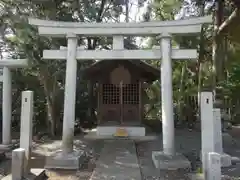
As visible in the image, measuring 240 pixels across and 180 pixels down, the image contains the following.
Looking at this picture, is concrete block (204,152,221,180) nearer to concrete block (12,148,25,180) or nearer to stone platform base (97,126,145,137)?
concrete block (12,148,25,180)

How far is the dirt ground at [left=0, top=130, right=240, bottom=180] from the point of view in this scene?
6723mm

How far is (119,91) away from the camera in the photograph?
12891mm

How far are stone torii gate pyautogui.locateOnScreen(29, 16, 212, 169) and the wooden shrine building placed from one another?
4.74 meters

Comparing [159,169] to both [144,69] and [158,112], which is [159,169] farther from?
[158,112]

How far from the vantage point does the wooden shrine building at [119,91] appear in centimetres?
1269

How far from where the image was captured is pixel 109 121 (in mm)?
13039

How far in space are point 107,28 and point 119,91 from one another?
5355 mm

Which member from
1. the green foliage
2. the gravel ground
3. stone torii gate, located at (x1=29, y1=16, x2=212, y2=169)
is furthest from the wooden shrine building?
stone torii gate, located at (x1=29, y1=16, x2=212, y2=169)

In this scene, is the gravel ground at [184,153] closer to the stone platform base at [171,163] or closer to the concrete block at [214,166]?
the stone platform base at [171,163]

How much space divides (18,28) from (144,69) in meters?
5.70

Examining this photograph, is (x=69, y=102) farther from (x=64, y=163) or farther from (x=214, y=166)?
(x=214, y=166)

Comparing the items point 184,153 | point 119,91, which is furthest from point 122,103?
point 184,153

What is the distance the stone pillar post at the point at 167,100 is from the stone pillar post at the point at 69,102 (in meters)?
2.53

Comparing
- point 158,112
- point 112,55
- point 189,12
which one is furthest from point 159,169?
point 158,112
